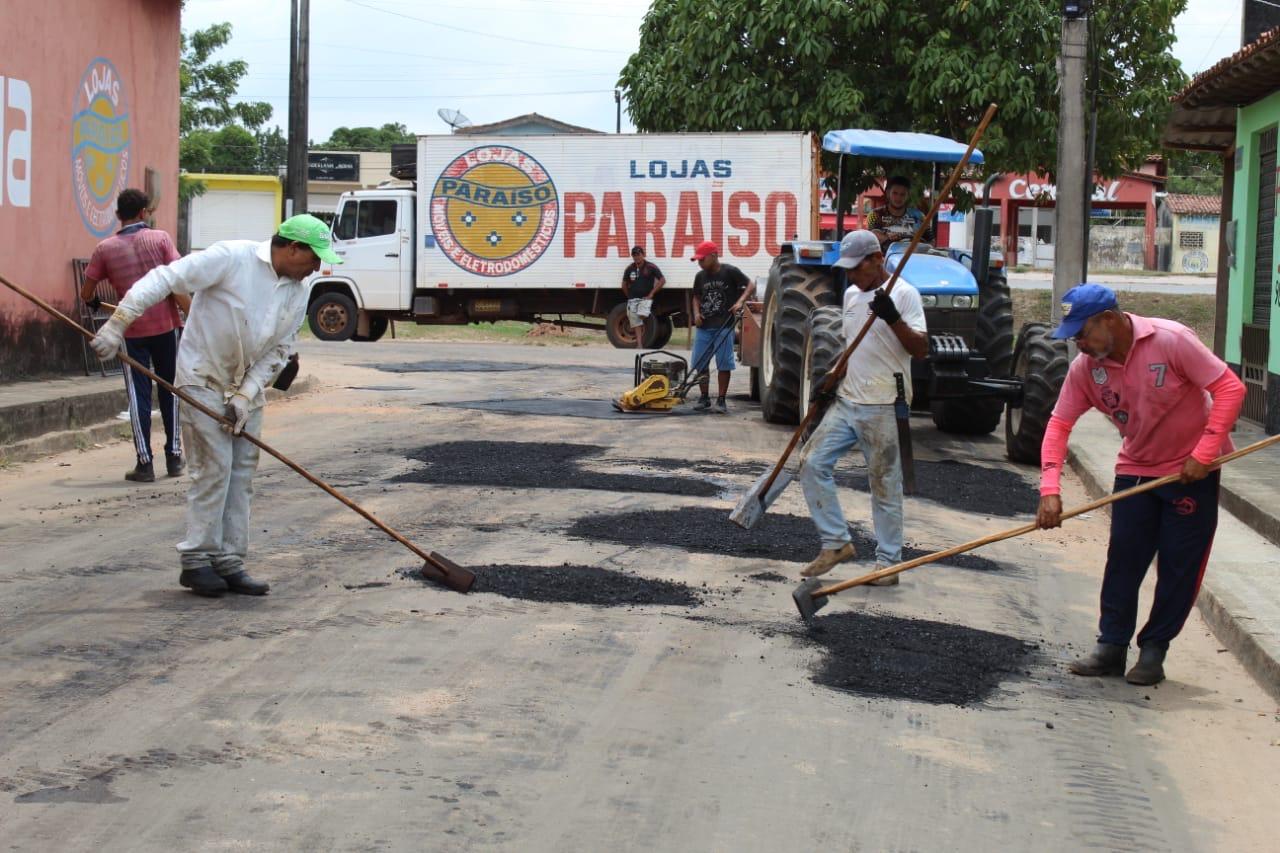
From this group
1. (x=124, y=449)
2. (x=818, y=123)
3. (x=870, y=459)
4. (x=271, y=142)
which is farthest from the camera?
(x=271, y=142)

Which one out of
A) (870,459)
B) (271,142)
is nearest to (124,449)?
(870,459)

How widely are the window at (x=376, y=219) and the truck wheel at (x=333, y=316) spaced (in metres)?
1.25

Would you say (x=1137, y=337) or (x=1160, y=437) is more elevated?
(x=1137, y=337)

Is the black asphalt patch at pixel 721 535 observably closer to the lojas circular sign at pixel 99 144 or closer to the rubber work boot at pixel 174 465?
the rubber work boot at pixel 174 465

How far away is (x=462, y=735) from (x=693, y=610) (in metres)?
2.23

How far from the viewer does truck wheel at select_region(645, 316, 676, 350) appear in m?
27.1

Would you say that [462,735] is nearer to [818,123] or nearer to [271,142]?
[818,123]

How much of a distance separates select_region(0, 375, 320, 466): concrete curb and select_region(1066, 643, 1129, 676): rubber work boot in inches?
326

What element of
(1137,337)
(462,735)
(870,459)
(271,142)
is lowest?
(462,735)

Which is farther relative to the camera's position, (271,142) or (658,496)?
(271,142)

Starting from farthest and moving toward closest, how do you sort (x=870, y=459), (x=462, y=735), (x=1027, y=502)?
(x=1027, y=502) → (x=870, y=459) → (x=462, y=735)

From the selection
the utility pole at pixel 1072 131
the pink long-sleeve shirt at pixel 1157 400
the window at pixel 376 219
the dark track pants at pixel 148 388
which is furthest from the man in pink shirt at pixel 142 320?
the window at pixel 376 219

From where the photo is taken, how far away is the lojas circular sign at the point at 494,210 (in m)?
27.3

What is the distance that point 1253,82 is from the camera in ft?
48.7
